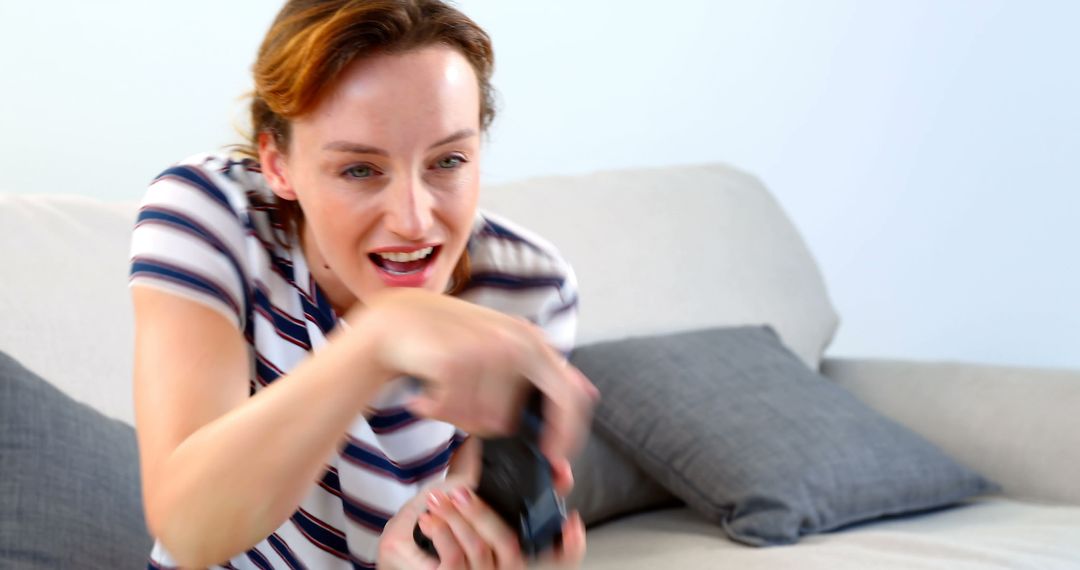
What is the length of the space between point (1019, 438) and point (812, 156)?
4.22ft

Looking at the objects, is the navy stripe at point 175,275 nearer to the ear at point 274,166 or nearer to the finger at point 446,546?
the ear at point 274,166

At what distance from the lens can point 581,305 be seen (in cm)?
221

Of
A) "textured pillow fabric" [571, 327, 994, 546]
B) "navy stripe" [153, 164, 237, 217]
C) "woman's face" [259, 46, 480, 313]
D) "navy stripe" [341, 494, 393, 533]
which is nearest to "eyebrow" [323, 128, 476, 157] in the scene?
"woman's face" [259, 46, 480, 313]

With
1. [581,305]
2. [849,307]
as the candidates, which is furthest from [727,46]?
[581,305]

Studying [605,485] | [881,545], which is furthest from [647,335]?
[881,545]

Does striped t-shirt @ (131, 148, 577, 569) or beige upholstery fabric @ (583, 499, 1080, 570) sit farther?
beige upholstery fabric @ (583, 499, 1080, 570)

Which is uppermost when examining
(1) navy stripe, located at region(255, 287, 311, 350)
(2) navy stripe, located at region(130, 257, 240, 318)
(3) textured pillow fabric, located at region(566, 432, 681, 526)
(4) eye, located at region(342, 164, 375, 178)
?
(4) eye, located at region(342, 164, 375, 178)

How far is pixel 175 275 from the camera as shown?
3.98ft

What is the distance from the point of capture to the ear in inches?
49.5

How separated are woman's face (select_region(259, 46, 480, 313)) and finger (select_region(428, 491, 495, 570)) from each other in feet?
0.95

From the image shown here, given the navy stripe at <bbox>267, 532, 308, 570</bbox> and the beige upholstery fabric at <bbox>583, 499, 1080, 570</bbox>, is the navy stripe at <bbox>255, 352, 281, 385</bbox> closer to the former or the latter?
the navy stripe at <bbox>267, 532, 308, 570</bbox>

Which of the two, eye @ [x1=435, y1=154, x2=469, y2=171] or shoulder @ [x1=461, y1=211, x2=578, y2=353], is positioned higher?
eye @ [x1=435, y1=154, x2=469, y2=171]

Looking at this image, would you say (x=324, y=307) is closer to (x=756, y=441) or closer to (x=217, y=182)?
(x=217, y=182)

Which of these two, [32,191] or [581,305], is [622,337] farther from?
[32,191]
